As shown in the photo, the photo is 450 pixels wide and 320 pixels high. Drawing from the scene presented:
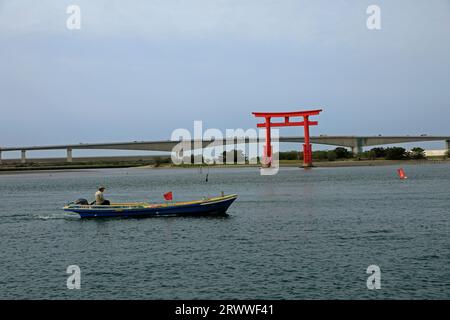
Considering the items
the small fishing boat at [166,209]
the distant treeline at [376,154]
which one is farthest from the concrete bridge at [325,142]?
the small fishing boat at [166,209]

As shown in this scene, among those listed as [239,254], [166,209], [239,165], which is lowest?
[239,254]

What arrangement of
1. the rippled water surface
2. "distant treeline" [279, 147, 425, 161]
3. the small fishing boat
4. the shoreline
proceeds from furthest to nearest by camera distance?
"distant treeline" [279, 147, 425, 161]
the shoreline
the small fishing boat
the rippled water surface

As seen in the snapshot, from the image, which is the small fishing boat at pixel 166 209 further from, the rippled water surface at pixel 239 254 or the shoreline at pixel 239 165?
the shoreline at pixel 239 165

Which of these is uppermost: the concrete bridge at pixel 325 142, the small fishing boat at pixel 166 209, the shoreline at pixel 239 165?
the concrete bridge at pixel 325 142

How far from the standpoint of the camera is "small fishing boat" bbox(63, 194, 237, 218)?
3569 centimetres

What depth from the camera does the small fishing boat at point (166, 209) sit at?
35688 millimetres

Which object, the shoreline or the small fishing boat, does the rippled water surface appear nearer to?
the small fishing boat

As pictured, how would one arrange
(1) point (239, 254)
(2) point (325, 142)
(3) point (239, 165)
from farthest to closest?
(3) point (239, 165)
(2) point (325, 142)
(1) point (239, 254)

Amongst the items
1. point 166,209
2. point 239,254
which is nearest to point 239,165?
point 166,209

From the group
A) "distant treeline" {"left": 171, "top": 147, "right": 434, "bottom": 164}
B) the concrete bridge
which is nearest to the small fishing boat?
the concrete bridge

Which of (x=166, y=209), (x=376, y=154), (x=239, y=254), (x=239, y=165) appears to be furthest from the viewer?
(x=239, y=165)

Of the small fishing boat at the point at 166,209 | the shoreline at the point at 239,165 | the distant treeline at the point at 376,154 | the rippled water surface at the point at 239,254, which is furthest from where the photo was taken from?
the distant treeline at the point at 376,154

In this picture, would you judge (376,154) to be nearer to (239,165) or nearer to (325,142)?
(325,142)

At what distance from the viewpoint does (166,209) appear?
35.9 metres
